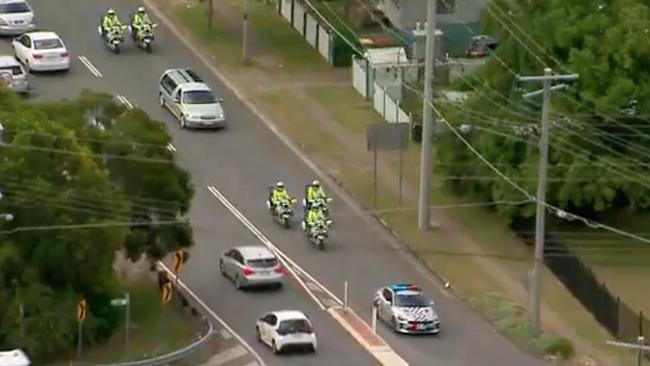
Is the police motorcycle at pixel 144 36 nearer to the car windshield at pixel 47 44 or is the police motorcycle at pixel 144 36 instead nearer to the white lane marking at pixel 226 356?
the car windshield at pixel 47 44

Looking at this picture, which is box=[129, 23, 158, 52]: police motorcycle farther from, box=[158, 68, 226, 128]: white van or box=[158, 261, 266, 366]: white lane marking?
box=[158, 261, 266, 366]: white lane marking

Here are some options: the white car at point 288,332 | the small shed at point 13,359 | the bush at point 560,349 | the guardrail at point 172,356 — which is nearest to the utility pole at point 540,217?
the bush at point 560,349

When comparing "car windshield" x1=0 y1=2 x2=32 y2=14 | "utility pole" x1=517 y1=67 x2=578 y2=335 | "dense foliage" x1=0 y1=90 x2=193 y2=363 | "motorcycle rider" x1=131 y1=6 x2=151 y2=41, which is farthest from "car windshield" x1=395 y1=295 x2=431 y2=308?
"car windshield" x1=0 y1=2 x2=32 y2=14

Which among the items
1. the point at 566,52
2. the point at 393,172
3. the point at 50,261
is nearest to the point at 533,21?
the point at 566,52

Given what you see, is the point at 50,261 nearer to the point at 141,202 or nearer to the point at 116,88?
the point at 141,202

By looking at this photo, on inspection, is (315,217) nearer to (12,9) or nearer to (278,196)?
(278,196)

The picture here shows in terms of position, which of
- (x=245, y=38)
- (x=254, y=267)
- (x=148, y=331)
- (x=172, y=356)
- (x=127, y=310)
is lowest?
(x=148, y=331)

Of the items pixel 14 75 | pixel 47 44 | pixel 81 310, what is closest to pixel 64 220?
pixel 81 310
